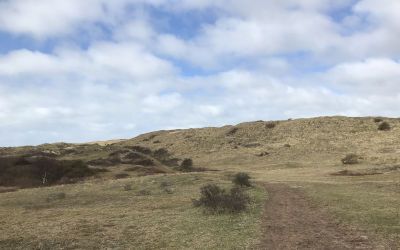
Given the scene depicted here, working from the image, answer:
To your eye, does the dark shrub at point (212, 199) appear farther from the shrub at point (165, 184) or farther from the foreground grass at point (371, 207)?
the shrub at point (165, 184)

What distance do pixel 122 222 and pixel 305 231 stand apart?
791 centimetres

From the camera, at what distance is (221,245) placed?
585 inches

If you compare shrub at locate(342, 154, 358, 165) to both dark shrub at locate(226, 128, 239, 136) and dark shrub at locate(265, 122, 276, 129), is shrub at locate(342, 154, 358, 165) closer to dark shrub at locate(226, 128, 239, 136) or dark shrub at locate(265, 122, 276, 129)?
dark shrub at locate(265, 122, 276, 129)

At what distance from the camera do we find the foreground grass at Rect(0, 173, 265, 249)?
16.2 metres

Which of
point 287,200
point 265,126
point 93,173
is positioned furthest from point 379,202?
point 265,126

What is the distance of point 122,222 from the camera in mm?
20797

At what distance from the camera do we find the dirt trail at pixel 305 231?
14.5m

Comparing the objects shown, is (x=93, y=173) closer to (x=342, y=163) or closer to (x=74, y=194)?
(x=74, y=194)

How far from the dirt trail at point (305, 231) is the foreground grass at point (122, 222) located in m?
0.61

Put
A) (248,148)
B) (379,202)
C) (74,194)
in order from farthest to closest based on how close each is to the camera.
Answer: (248,148)
(74,194)
(379,202)

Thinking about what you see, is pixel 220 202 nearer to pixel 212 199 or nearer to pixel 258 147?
pixel 212 199

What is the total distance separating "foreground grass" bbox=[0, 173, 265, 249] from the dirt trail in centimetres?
61

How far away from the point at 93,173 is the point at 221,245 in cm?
3588

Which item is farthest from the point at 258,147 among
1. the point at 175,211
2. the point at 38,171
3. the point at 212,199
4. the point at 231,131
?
the point at 175,211
